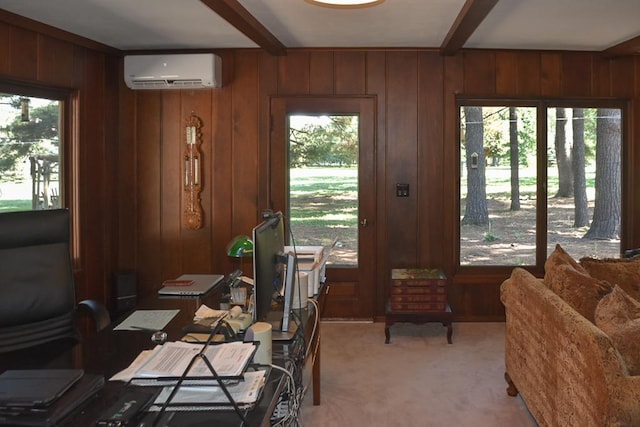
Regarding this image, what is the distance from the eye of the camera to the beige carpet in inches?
123

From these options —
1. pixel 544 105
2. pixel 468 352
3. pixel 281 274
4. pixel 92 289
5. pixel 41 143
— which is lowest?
pixel 468 352

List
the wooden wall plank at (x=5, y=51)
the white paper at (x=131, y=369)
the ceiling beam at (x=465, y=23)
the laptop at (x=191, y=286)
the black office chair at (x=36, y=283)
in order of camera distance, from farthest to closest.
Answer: the wooden wall plank at (x=5, y=51), the ceiling beam at (x=465, y=23), the laptop at (x=191, y=286), the black office chair at (x=36, y=283), the white paper at (x=131, y=369)

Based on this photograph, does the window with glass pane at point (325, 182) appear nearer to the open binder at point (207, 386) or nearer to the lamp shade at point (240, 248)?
the lamp shade at point (240, 248)

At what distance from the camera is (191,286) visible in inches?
118

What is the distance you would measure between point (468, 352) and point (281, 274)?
7.45 feet

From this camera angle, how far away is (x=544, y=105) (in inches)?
197

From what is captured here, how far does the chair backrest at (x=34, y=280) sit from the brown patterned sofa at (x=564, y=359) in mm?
2315

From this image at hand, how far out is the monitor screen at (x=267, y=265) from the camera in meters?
2.02

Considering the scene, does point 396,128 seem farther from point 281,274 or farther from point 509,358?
point 281,274

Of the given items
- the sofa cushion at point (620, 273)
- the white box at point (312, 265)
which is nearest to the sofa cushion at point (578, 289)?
the sofa cushion at point (620, 273)

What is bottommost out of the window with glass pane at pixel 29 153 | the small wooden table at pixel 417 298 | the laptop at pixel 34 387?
the small wooden table at pixel 417 298

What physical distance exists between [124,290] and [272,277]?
10.2ft

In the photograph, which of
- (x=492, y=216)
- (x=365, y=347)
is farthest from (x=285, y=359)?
(x=492, y=216)

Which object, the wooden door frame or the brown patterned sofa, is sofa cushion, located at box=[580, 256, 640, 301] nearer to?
the brown patterned sofa
